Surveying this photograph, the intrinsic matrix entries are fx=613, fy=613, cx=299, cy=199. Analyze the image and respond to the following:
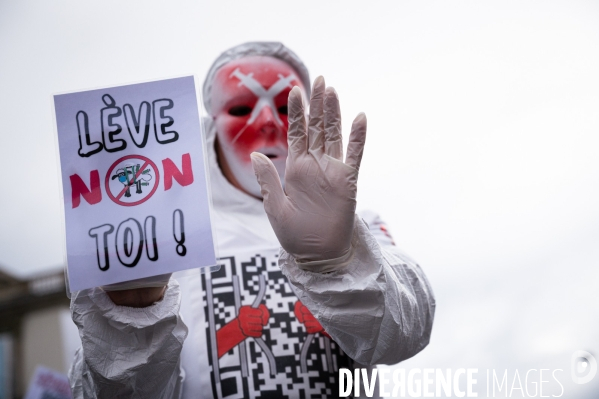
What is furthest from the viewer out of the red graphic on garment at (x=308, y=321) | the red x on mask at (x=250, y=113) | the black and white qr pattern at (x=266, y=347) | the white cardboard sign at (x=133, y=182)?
the red x on mask at (x=250, y=113)

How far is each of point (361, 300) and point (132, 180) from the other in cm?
80

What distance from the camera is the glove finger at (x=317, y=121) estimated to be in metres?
1.91

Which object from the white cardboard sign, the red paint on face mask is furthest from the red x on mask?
the white cardboard sign

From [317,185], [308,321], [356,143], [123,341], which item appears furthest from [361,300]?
[123,341]

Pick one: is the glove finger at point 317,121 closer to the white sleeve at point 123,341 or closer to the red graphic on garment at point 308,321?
the white sleeve at point 123,341

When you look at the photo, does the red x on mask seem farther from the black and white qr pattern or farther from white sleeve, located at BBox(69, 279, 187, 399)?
white sleeve, located at BBox(69, 279, 187, 399)

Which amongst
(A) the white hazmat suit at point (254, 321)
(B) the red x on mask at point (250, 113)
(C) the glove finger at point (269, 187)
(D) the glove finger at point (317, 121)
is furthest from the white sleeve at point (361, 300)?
(B) the red x on mask at point (250, 113)

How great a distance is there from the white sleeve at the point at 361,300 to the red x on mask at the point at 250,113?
3.11ft

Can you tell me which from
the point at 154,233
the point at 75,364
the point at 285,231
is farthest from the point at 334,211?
the point at 75,364

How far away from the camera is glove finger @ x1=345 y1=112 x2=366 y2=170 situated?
1.87 metres

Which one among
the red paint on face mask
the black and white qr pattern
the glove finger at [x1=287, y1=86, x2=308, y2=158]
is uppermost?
the red paint on face mask

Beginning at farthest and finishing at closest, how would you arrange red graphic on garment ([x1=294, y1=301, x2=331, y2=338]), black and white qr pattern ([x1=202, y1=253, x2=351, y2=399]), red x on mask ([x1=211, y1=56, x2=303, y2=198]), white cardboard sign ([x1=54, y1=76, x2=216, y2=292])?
red x on mask ([x1=211, y1=56, x2=303, y2=198]), red graphic on garment ([x1=294, y1=301, x2=331, y2=338]), black and white qr pattern ([x1=202, y1=253, x2=351, y2=399]), white cardboard sign ([x1=54, y1=76, x2=216, y2=292])

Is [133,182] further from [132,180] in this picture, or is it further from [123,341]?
[123,341]

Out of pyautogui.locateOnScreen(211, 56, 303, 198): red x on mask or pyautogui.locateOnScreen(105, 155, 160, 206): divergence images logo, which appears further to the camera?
pyautogui.locateOnScreen(211, 56, 303, 198): red x on mask
